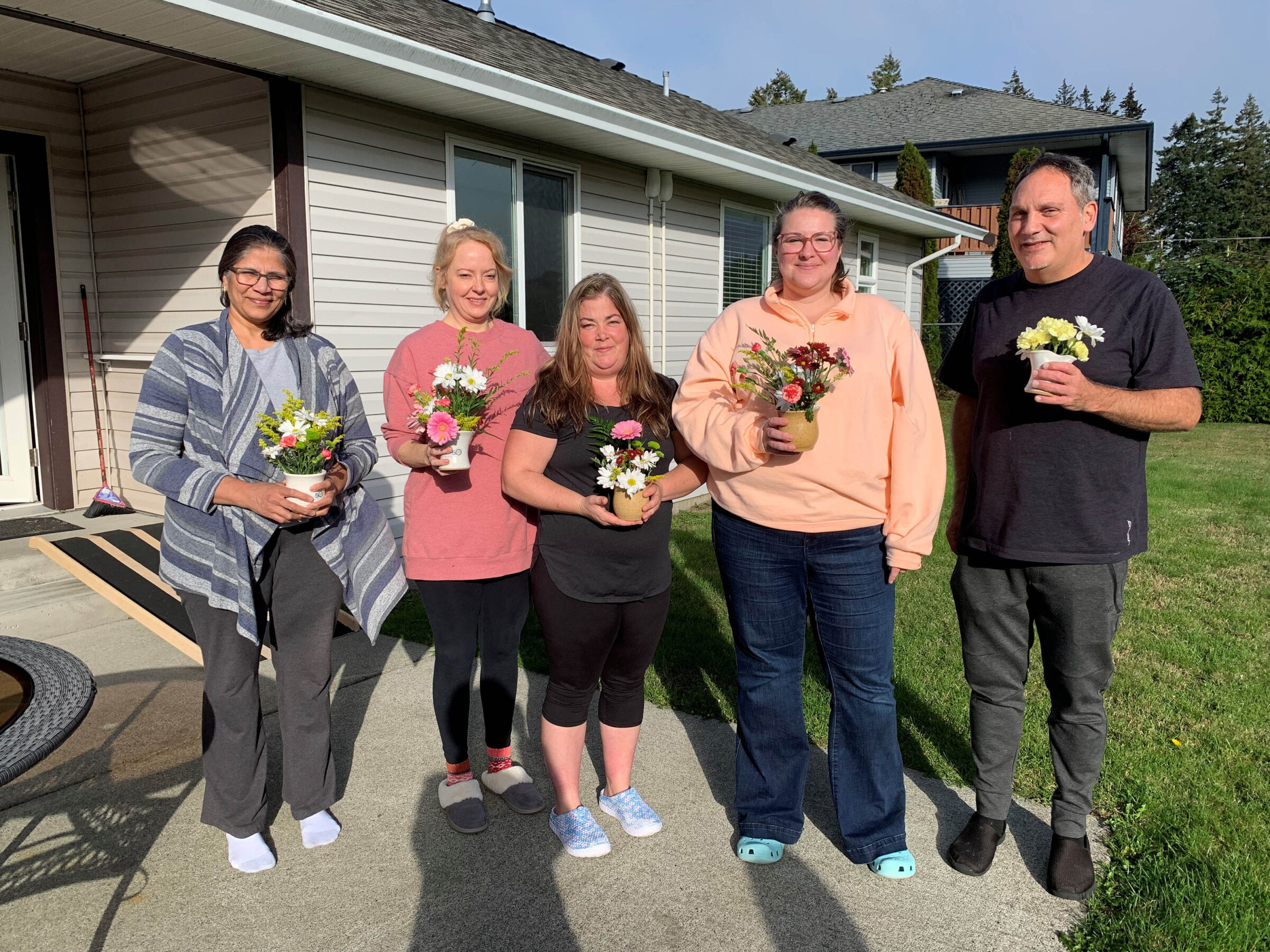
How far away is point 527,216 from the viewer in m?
7.02

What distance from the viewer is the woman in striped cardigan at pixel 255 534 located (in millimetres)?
2607

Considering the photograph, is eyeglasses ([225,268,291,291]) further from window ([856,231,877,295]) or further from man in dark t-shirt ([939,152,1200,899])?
window ([856,231,877,295])

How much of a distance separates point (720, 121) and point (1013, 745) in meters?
10.0

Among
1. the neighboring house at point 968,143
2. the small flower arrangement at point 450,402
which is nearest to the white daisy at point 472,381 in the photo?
the small flower arrangement at point 450,402

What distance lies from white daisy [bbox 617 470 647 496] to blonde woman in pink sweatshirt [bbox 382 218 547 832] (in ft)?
1.90

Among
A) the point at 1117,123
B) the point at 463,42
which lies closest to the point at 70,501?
the point at 463,42

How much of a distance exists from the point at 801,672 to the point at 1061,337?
3.98 feet

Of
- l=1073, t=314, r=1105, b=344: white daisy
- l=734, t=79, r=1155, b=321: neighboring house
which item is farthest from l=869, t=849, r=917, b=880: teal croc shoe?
l=734, t=79, r=1155, b=321: neighboring house

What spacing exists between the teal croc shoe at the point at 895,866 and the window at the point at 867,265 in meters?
10.8

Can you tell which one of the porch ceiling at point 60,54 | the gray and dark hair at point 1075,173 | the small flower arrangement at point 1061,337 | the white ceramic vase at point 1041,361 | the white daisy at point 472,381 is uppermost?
the porch ceiling at point 60,54

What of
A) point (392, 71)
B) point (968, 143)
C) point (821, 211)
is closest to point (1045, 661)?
point (821, 211)

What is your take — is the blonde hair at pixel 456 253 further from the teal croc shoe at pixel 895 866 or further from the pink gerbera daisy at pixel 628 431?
the teal croc shoe at pixel 895 866

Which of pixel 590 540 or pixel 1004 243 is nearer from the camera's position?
pixel 590 540

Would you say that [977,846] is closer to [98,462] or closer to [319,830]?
[319,830]
